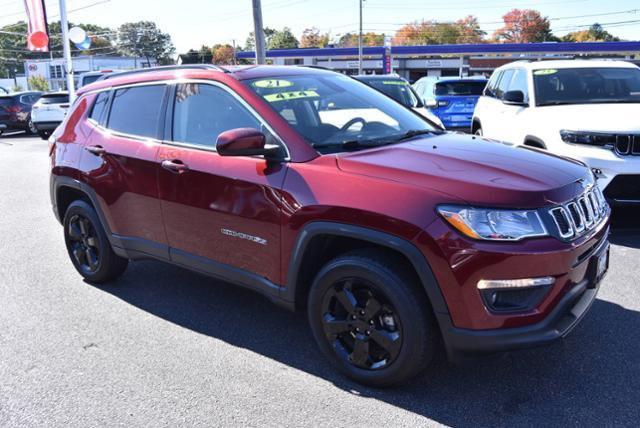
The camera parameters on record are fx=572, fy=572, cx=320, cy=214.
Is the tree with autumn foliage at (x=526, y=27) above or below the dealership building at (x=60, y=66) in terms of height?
above

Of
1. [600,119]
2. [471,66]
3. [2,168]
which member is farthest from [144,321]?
[471,66]

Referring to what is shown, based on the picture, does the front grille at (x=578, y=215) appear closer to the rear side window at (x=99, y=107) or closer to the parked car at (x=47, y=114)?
the rear side window at (x=99, y=107)

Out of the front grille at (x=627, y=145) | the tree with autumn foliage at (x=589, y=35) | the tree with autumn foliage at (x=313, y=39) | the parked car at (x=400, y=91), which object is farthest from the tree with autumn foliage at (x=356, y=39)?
the front grille at (x=627, y=145)

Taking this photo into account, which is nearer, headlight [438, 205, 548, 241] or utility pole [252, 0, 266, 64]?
headlight [438, 205, 548, 241]

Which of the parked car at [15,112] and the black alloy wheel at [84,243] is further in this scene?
the parked car at [15,112]

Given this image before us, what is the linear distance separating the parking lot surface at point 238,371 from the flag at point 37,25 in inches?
704

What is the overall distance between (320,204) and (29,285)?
3.36m

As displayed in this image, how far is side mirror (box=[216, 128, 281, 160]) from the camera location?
327cm

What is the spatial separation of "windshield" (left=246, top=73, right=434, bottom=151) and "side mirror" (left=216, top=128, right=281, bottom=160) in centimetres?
29

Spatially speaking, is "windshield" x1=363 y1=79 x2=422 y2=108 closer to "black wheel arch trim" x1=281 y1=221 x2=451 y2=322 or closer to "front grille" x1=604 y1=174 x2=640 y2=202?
"front grille" x1=604 y1=174 x2=640 y2=202

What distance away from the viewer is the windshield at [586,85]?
6910 millimetres

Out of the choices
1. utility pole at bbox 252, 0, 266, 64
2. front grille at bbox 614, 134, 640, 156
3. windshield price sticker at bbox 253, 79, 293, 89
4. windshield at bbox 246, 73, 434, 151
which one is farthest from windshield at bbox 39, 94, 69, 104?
front grille at bbox 614, 134, 640, 156

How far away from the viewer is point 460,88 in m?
15.5

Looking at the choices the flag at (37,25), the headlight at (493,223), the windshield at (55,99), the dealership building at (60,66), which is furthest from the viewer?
the dealership building at (60,66)
